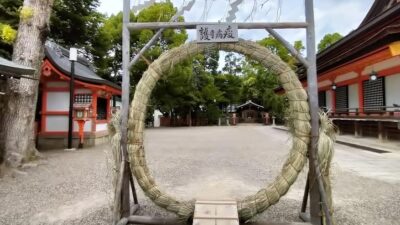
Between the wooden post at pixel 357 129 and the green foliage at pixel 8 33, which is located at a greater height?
the green foliage at pixel 8 33

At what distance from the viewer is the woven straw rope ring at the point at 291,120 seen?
3.05m

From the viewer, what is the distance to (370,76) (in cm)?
1035

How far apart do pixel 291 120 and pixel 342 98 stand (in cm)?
1198

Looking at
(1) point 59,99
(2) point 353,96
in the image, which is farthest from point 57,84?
(2) point 353,96

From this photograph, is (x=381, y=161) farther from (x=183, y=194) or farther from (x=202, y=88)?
(x=202, y=88)

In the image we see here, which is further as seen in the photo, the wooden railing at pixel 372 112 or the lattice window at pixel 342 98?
the lattice window at pixel 342 98

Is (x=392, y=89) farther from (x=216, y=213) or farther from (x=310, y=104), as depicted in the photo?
(x=216, y=213)

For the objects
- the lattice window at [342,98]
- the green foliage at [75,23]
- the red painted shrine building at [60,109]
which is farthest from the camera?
the green foliage at [75,23]

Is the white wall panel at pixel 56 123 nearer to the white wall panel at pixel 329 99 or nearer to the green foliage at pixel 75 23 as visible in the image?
the green foliage at pixel 75 23

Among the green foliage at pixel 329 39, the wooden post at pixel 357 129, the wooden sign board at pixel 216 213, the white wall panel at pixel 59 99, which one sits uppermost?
the green foliage at pixel 329 39

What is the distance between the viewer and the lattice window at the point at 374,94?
10.6m

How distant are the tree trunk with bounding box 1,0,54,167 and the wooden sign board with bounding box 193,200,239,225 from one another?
5060 millimetres

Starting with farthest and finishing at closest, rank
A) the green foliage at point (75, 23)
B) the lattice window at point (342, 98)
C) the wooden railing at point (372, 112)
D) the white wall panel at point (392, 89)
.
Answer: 1. the green foliage at point (75, 23)
2. the lattice window at point (342, 98)
3. the white wall panel at point (392, 89)
4. the wooden railing at point (372, 112)

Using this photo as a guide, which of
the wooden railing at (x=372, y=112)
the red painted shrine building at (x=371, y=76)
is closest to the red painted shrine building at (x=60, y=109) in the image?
the red painted shrine building at (x=371, y=76)
